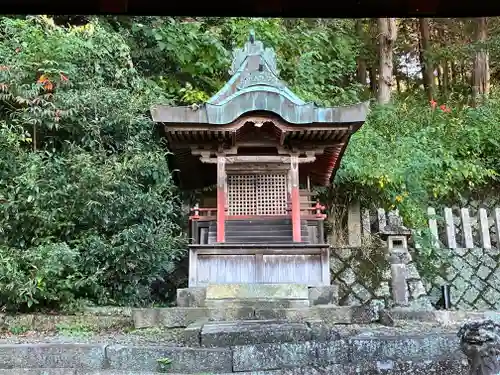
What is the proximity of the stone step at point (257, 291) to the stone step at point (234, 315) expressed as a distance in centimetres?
30

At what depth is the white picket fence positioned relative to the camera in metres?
11.1

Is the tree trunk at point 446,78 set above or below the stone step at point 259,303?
above

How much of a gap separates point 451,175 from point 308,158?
5031 mm

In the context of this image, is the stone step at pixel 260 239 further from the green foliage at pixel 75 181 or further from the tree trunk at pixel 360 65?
the tree trunk at pixel 360 65

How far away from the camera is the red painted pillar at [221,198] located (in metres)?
7.98

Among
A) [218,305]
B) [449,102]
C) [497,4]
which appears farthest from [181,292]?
[449,102]

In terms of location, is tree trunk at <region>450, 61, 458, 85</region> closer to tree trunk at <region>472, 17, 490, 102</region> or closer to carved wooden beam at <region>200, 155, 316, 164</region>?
tree trunk at <region>472, 17, 490, 102</region>

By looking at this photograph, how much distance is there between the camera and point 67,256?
23.1 feet

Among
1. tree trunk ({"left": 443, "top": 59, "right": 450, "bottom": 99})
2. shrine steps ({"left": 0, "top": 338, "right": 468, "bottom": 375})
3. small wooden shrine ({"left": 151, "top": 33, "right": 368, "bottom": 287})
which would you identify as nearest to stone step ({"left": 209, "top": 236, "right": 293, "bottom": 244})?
small wooden shrine ({"left": 151, "top": 33, "right": 368, "bottom": 287})

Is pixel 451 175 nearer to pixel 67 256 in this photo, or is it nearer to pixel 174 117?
pixel 174 117

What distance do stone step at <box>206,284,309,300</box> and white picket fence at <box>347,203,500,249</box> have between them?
3.82 metres

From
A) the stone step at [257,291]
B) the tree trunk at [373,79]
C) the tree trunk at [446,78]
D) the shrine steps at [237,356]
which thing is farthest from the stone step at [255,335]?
the tree trunk at [446,78]

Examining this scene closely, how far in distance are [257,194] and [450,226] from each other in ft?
17.7

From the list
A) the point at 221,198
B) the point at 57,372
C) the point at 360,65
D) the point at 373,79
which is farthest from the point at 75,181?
the point at 373,79
